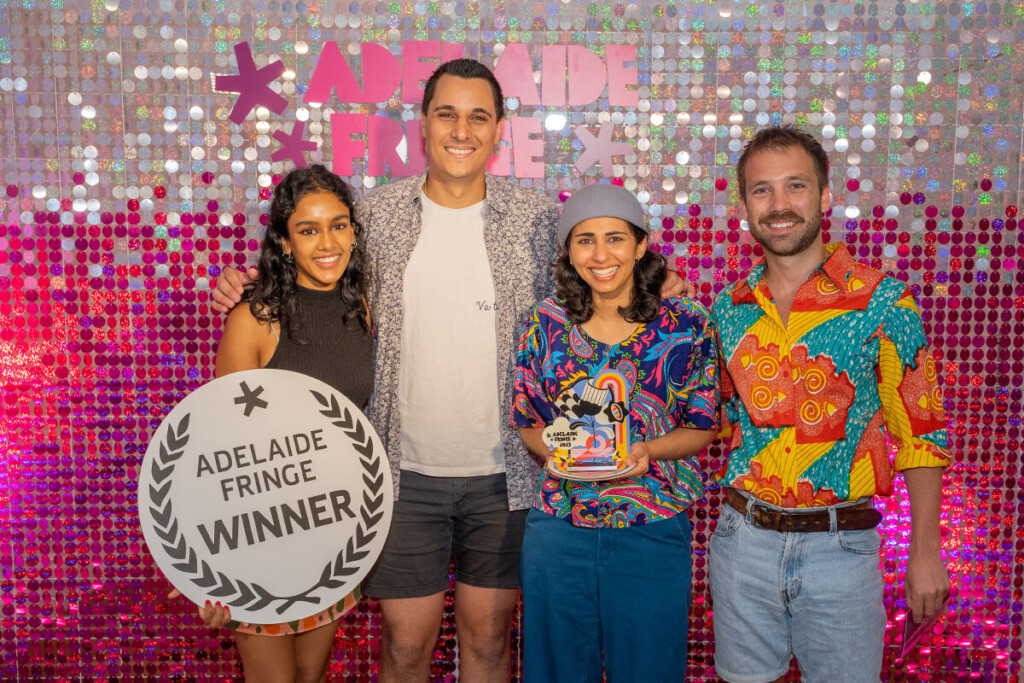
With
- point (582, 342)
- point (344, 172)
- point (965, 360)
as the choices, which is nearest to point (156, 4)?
point (344, 172)

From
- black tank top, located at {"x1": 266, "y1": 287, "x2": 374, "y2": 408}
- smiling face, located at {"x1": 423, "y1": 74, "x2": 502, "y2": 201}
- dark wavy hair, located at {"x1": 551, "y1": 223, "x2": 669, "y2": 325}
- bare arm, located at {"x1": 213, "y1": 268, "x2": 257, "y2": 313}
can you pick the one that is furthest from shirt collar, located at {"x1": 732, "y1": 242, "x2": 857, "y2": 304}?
bare arm, located at {"x1": 213, "y1": 268, "x2": 257, "y2": 313}

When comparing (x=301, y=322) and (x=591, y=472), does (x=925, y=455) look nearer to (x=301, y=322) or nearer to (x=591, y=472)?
(x=591, y=472)

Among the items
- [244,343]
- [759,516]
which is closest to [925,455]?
[759,516]

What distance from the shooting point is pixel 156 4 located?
2988mm

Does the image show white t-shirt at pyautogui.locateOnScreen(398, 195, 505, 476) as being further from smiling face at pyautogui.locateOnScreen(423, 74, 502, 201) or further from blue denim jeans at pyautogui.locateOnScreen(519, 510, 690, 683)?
blue denim jeans at pyautogui.locateOnScreen(519, 510, 690, 683)

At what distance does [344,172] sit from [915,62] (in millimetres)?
2251

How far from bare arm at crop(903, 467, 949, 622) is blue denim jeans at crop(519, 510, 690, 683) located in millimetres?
568

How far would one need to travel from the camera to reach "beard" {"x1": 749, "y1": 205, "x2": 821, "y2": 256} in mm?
2043

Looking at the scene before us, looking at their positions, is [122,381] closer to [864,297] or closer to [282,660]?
[282,660]

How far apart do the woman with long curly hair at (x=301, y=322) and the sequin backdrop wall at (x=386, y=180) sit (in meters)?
0.77

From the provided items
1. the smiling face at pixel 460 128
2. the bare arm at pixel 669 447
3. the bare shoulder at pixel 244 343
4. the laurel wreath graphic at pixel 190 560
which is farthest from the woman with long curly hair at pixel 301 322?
the bare arm at pixel 669 447

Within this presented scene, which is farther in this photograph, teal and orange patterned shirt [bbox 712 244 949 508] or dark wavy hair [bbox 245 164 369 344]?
dark wavy hair [bbox 245 164 369 344]

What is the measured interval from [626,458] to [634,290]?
0.50 m

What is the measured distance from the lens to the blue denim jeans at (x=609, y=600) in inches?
81.0
